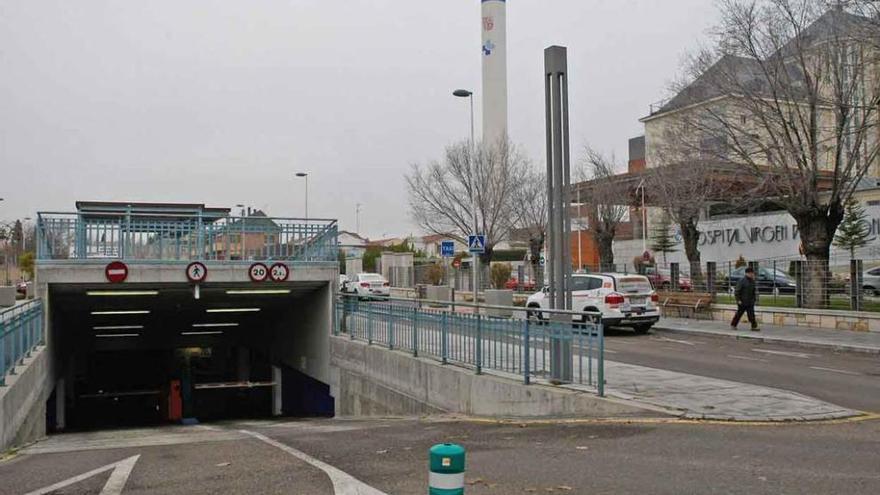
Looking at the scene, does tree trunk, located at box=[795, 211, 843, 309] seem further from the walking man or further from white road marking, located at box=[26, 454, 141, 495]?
white road marking, located at box=[26, 454, 141, 495]

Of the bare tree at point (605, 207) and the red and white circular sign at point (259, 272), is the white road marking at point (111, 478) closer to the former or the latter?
the red and white circular sign at point (259, 272)

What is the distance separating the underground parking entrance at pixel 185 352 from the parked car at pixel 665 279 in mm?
14775

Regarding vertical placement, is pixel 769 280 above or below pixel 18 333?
above

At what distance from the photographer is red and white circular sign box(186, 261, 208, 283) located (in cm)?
1852

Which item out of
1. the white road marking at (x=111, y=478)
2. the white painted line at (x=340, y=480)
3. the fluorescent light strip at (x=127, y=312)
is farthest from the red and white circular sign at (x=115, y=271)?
the white painted line at (x=340, y=480)

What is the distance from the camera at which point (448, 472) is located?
13.4ft

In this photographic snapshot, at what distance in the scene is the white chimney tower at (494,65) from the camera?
73.9 m

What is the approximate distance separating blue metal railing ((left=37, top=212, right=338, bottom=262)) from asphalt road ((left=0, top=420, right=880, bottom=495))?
9197 mm

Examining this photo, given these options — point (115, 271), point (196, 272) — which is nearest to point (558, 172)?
point (196, 272)

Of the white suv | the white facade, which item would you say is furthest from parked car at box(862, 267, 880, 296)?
the white suv

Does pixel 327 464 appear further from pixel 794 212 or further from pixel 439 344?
pixel 794 212

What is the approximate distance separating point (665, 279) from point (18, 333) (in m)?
24.8

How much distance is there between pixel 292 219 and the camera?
66.2 feet

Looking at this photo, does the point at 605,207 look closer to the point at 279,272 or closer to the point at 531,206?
the point at 531,206
